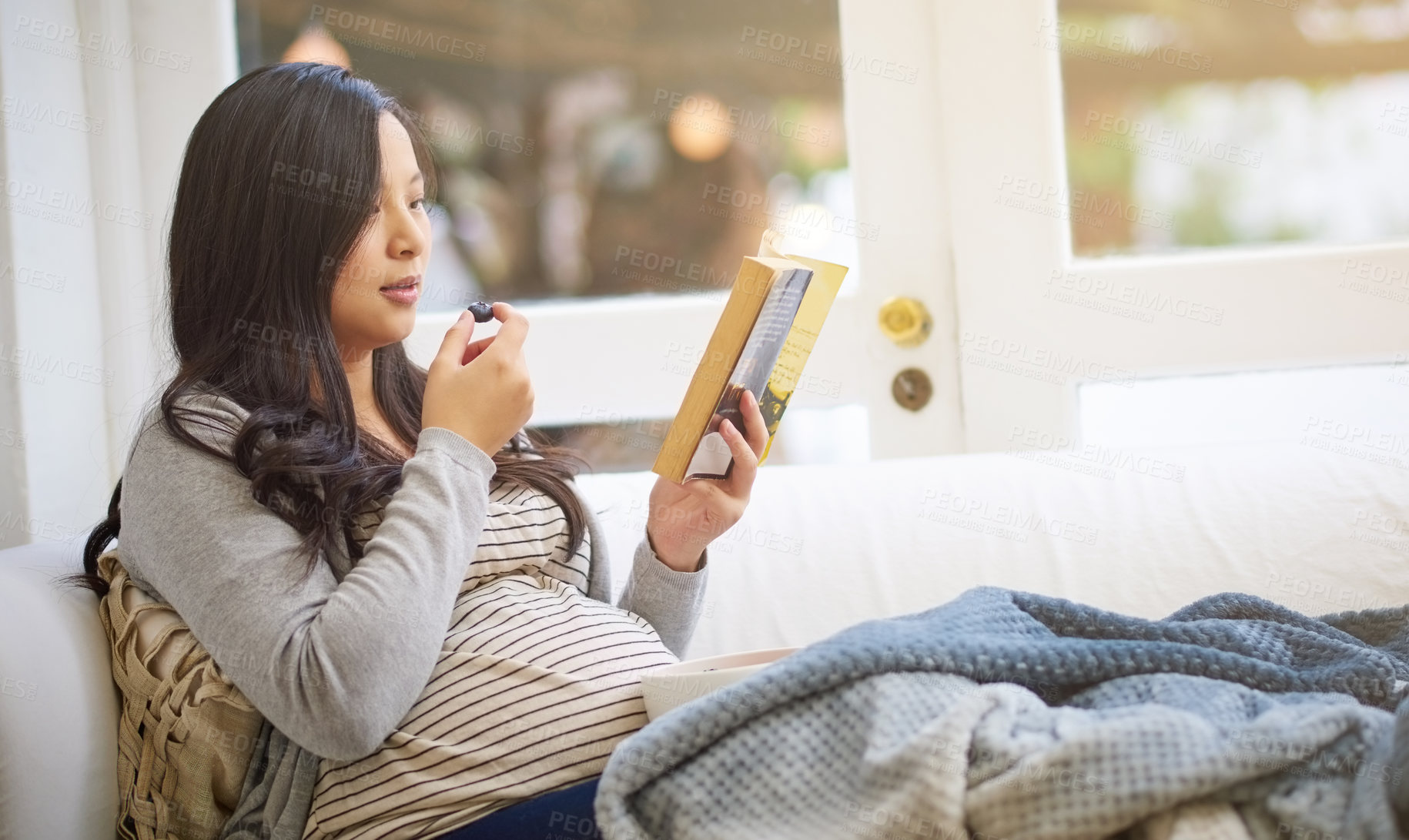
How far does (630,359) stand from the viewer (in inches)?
73.4

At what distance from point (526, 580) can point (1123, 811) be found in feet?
1.96

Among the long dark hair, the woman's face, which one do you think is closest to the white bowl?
the long dark hair

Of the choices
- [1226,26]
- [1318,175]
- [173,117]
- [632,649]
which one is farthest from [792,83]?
[632,649]

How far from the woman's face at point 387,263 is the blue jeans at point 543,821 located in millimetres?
481

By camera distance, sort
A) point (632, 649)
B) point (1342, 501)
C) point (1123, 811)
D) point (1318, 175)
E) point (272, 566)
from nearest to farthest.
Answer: point (1123, 811), point (272, 566), point (632, 649), point (1342, 501), point (1318, 175)

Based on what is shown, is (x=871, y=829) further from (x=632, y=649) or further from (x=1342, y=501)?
(x=1342, y=501)

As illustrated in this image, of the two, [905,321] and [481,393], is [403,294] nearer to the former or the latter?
[481,393]

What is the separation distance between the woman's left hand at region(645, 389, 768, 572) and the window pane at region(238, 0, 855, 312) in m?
0.72

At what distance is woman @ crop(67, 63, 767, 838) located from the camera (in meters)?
0.89

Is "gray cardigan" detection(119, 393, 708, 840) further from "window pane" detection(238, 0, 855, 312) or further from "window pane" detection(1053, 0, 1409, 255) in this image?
"window pane" detection(1053, 0, 1409, 255)

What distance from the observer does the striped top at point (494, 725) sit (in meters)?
0.89

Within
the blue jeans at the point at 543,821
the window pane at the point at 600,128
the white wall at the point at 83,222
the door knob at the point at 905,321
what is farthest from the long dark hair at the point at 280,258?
the door knob at the point at 905,321

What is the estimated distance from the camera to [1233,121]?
5.82ft

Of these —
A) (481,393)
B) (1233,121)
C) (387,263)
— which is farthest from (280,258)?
(1233,121)
